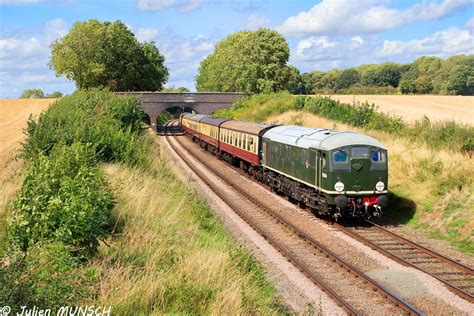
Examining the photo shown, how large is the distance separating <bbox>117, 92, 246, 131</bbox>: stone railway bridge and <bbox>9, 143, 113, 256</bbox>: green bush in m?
62.2

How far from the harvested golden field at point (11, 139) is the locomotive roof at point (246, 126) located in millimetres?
11675

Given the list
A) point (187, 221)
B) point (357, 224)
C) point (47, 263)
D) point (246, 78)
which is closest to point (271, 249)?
point (187, 221)

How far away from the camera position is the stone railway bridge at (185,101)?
7175 cm

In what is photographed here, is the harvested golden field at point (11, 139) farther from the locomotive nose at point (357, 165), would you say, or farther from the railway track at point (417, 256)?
the locomotive nose at point (357, 165)

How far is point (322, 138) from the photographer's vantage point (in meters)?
19.0

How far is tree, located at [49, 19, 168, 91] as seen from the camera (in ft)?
262

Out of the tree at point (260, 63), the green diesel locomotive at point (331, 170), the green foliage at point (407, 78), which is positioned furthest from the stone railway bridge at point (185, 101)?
the green diesel locomotive at point (331, 170)

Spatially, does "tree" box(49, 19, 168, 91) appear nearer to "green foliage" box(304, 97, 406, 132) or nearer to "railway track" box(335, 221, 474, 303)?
"green foliage" box(304, 97, 406, 132)

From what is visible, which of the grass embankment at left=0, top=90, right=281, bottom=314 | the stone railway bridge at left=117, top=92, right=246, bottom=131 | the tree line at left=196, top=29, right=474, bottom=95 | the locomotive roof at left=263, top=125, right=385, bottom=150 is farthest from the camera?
the tree line at left=196, top=29, right=474, bottom=95

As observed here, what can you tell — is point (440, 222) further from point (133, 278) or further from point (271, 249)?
point (133, 278)

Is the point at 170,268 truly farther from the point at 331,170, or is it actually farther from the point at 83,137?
the point at 83,137

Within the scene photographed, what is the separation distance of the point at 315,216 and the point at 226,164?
17.2 m

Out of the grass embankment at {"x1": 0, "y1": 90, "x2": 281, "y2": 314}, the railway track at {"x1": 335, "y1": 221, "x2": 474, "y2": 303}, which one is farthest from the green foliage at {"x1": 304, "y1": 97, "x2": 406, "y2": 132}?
the grass embankment at {"x1": 0, "y1": 90, "x2": 281, "y2": 314}

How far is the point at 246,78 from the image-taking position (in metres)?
74.1
